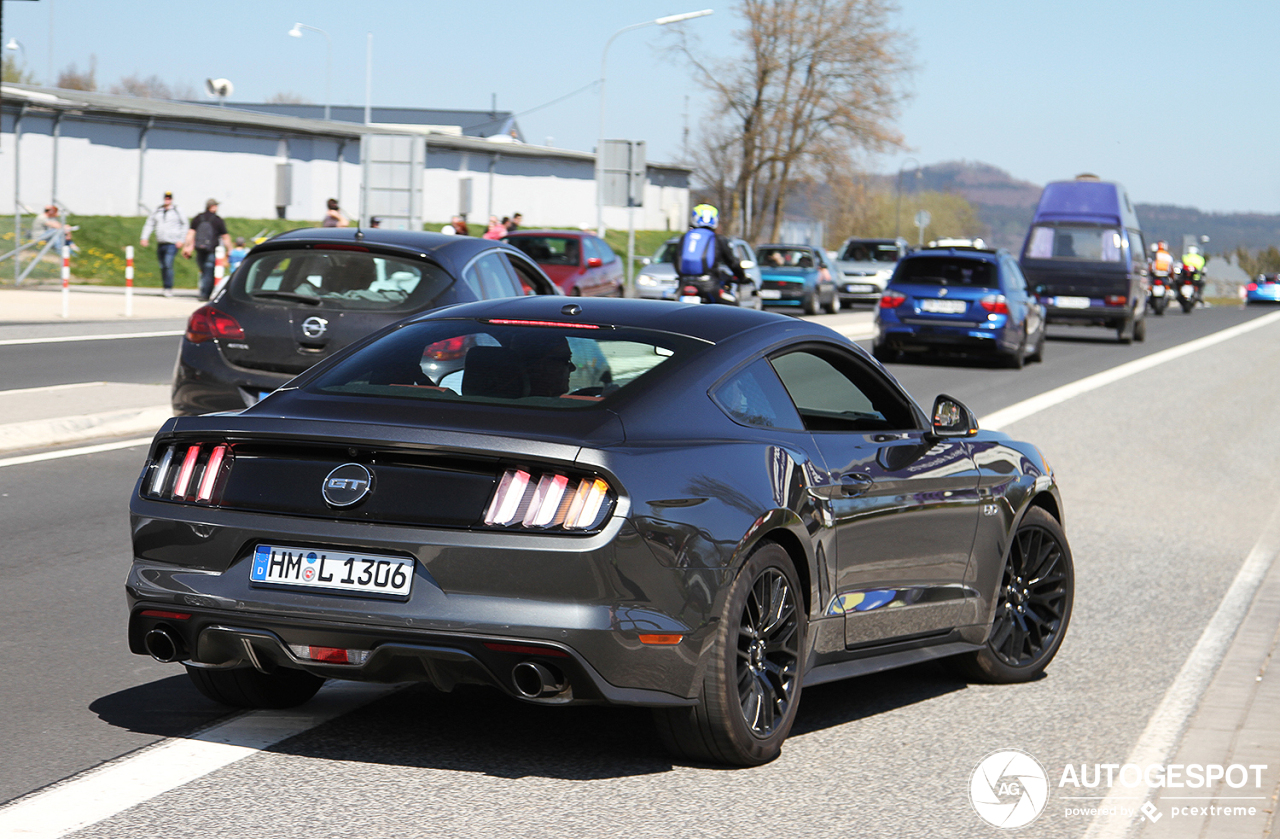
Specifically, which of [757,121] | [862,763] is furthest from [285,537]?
[757,121]

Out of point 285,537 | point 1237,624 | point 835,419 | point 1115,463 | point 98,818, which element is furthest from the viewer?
point 1115,463

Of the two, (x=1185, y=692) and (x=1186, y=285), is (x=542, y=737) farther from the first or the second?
(x=1186, y=285)

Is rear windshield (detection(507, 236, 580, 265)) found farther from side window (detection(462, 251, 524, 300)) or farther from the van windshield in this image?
side window (detection(462, 251, 524, 300))

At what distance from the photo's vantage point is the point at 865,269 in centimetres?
4503

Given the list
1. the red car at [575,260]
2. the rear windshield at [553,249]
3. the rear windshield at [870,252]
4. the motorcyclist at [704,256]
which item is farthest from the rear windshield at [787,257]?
the motorcyclist at [704,256]

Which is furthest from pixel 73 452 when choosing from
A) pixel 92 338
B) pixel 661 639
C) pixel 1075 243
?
pixel 1075 243

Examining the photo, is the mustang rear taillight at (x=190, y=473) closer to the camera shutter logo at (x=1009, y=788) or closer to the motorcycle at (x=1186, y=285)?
the camera shutter logo at (x=1009, y=788)

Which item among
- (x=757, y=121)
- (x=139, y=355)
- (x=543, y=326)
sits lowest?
(x=139, y=355)

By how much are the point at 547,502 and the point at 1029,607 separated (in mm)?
2777

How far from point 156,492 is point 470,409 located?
952 mm

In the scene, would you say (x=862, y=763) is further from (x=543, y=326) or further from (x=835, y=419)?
(x=543, y=326)

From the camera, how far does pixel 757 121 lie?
219ft

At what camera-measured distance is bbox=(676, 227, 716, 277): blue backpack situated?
17688 millimetres

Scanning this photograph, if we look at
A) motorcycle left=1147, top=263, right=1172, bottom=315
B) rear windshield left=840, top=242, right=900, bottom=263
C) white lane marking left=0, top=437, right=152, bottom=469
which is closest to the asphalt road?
white lane marking left=0, top=437, right=152, bottom=469
